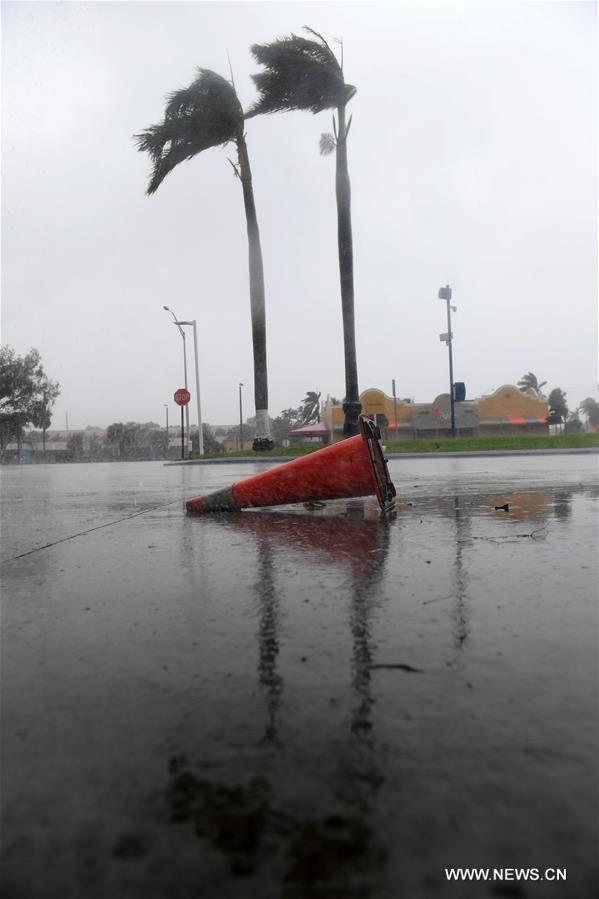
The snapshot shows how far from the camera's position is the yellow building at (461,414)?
53.2 meters

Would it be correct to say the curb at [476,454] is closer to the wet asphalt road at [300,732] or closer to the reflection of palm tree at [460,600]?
the reflection of palm tree at [460,600]

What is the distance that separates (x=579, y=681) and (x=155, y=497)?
23.1 feet

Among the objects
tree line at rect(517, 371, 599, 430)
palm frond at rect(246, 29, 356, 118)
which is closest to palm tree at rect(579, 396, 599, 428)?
tree line at rect(517, 371, 599, 430)

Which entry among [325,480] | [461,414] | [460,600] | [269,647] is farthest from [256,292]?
[461,414]

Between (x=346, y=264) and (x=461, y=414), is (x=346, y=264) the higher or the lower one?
the higher one

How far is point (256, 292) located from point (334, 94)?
6.91m

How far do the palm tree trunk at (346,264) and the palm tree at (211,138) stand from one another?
343 centimetres

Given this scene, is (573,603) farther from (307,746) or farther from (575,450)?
(575,450)

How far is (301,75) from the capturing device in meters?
20.7

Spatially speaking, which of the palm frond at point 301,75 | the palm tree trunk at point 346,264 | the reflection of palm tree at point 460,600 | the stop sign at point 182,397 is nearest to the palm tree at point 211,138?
the palm frond at point 301,75

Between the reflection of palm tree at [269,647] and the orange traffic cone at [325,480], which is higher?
the orange traffic cone at [325,480]

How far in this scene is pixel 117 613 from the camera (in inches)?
92.0

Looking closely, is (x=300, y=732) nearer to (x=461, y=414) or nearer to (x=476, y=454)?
(x=476, y=454)

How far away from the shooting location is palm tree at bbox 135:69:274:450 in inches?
881
